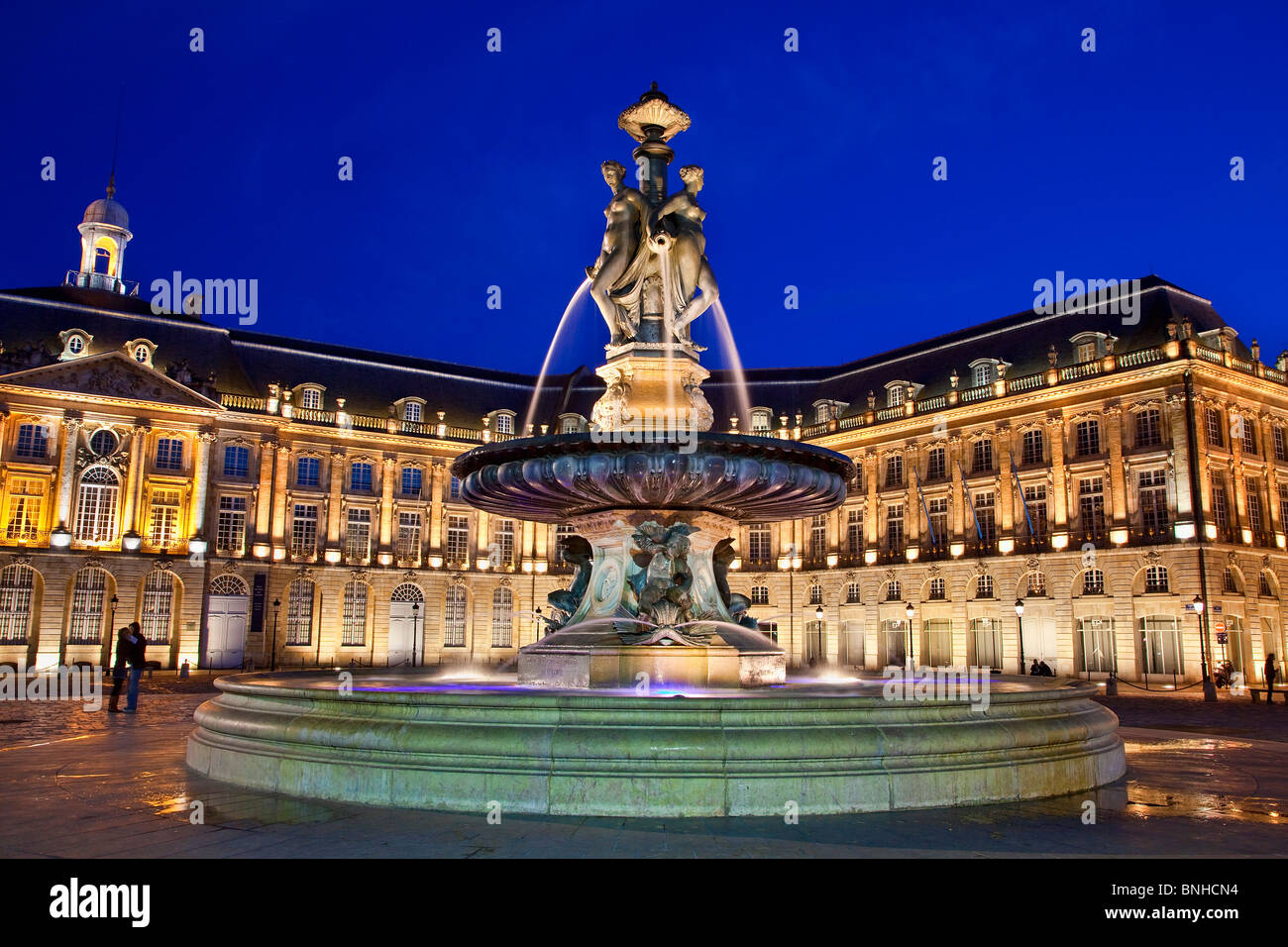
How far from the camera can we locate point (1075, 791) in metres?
8.54

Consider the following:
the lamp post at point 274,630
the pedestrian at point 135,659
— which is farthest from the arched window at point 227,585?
the pedestrian at point 135,659

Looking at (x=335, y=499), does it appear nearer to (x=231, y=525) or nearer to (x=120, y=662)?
(x=231, y=525)

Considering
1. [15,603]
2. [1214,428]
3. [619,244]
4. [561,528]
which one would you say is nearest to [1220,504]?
[1214,428]

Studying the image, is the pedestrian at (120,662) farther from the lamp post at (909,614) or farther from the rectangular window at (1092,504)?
the rectangular window at (1092,504)

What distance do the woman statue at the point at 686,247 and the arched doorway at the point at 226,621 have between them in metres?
43.2

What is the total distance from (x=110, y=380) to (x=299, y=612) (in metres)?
14.6

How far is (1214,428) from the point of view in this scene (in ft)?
139

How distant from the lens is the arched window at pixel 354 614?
55.1 metres

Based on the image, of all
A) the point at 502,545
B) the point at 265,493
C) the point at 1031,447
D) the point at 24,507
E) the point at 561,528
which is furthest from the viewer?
the point at 502,545

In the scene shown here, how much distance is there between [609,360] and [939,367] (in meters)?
42.9

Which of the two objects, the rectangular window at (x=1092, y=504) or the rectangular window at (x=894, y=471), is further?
the rectangular window at (x=894, y=471)

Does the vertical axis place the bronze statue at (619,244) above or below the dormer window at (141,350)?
below

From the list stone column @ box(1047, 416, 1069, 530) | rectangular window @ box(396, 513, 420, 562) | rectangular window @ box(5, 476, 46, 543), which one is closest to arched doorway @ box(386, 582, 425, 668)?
rectangular window @ box(396, 513, 420, 562)
